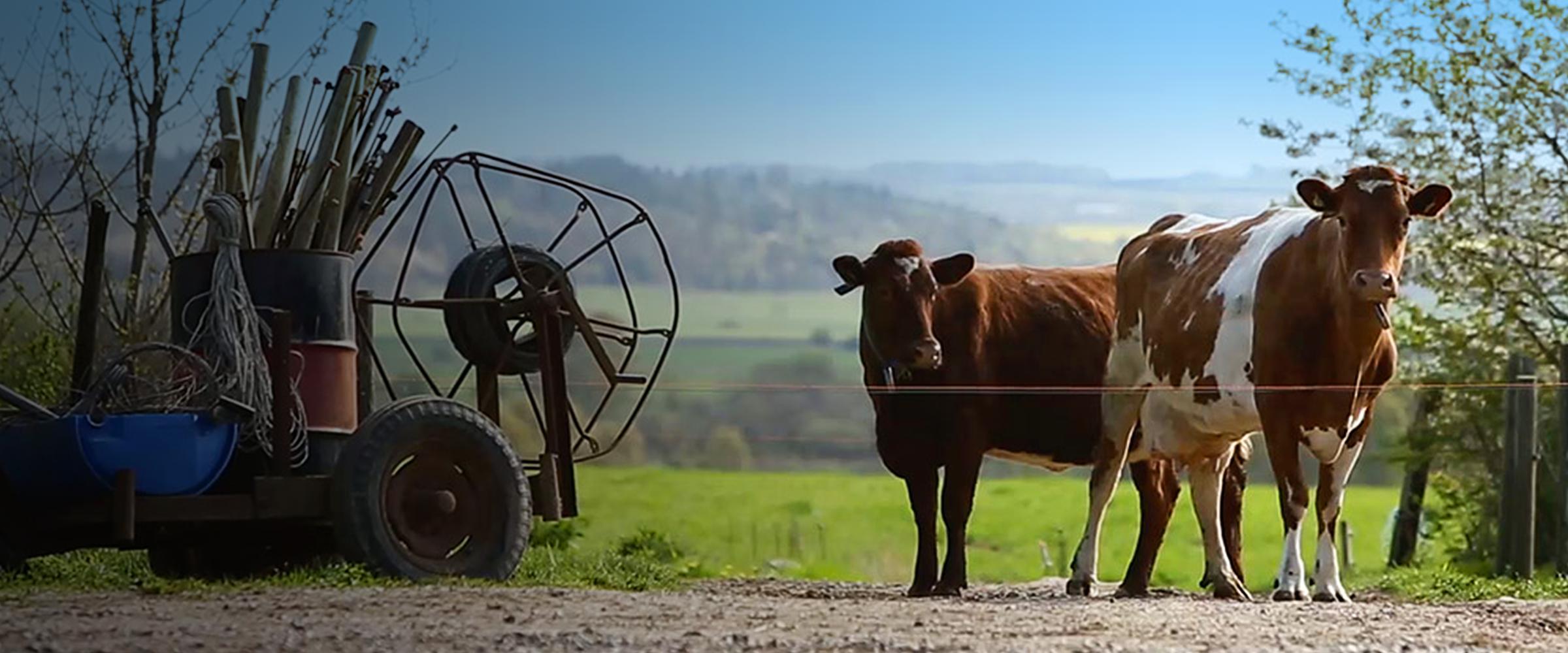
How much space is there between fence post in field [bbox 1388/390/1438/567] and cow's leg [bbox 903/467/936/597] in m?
7.64

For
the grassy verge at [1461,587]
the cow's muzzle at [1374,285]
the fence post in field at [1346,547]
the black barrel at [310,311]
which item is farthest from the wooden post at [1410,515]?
the black barrel at [310,311]

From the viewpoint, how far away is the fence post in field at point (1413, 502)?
18984mm

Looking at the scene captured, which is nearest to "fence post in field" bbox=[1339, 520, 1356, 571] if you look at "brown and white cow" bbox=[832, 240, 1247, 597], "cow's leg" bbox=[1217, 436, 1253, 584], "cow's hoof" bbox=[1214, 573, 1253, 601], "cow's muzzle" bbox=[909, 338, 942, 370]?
"cow's leg" bbox=[1217, 436, 1253, 584]

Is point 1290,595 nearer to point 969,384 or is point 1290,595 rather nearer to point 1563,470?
point 969,384

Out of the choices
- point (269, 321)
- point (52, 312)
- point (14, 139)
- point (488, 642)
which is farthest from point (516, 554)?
point (14, 139)

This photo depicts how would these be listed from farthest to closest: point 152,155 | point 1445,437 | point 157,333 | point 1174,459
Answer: point 1445,437 < point 152,155 < point 157,333 < point 1174,459

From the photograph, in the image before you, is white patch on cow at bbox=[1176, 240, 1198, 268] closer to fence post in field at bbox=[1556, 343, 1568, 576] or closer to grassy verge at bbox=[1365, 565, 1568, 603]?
grassy verge at bbox=[1365, 565, 1568, 603]

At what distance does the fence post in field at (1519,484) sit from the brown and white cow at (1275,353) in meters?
2.58

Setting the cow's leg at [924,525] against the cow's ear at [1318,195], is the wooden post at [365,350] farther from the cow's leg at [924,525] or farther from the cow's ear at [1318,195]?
the cow's ear at [1318,195]

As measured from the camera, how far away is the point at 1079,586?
40.2 ft

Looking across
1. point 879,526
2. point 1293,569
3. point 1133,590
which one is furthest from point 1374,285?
point 879,526

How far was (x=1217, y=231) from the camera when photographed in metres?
12.5

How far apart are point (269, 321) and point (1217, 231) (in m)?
5.12

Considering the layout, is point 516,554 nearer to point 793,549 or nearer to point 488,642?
point 488,642
